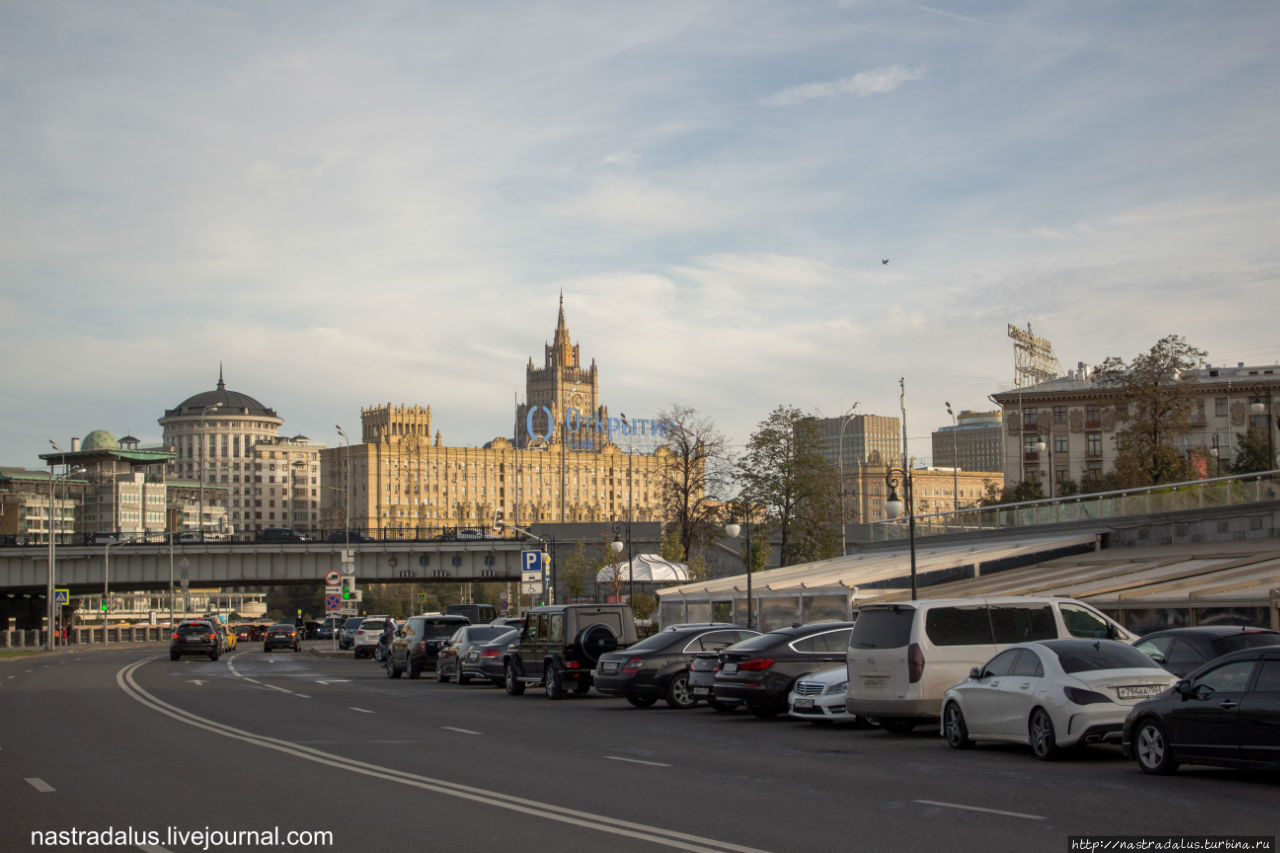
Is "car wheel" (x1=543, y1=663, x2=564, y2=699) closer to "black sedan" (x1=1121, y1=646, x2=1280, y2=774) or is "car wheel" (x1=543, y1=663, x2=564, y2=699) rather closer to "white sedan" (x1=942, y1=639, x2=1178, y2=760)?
"white sedan" (x1=942, y1=639, x2=1178, y2=760)

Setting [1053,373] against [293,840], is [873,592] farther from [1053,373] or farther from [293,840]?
[1053,373]

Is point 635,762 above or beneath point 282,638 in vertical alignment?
above

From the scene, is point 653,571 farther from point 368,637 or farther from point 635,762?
point 635,762

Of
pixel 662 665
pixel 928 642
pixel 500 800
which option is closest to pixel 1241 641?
pixel 928 642

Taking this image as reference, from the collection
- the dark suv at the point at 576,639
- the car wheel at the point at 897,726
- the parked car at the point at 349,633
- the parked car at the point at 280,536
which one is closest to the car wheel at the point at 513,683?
the dark suv at the point at 576,639

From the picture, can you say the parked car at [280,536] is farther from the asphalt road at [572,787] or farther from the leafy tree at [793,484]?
the asphalt road at [572,787]

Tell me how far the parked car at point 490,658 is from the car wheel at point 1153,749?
71.4 ft

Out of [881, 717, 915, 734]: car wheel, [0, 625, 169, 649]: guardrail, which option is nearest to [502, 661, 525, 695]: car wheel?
[881, 717, 915, 734]: car wheel

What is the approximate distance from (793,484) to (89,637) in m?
52.7

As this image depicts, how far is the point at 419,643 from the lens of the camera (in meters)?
40.1

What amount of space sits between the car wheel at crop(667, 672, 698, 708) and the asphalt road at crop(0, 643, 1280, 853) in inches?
87.4

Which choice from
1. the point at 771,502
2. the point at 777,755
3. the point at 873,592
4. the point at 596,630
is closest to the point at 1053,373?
the point at 771,502

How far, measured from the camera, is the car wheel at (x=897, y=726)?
62.9ft

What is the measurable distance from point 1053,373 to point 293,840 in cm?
12496
